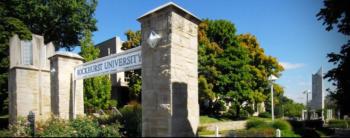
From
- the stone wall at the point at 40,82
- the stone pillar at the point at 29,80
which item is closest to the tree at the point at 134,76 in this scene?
the stone wall at the point at 40,82

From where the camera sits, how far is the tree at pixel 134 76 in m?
25.5

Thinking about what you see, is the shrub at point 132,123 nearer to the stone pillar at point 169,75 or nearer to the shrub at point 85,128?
the shrub at point 85,128

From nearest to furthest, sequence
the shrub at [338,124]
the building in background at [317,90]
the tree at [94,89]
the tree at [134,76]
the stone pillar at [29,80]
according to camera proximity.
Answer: the stone pillar at [29,80] → the shrub at [338,124] → the building in background at [317,90] → the tree at [94,89] → the tree at [134,76]

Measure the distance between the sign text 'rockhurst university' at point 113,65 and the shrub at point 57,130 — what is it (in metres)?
2.15

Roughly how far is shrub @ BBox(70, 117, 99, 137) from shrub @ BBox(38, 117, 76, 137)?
14 cm

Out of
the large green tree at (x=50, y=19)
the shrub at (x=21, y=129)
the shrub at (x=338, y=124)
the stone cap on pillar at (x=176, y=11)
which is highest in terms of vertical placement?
the large green tree at (x=50, y=19)

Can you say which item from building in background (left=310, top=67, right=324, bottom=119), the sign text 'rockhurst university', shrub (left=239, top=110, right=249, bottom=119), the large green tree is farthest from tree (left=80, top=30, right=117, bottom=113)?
building in background (left=310, top=67, right=324, bottom=119)

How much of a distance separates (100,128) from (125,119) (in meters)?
0.81

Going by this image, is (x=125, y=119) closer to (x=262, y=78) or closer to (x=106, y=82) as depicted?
(x=106, y=82)

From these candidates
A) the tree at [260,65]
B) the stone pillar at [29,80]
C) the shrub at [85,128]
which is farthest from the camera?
the tree at [260,65]

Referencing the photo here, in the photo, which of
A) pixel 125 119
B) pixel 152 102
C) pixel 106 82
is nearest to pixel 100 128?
pixel 125 119

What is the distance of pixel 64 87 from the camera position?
11852mm

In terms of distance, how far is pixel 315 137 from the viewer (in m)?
9.52

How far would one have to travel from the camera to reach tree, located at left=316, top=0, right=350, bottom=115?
9041 millimetres
